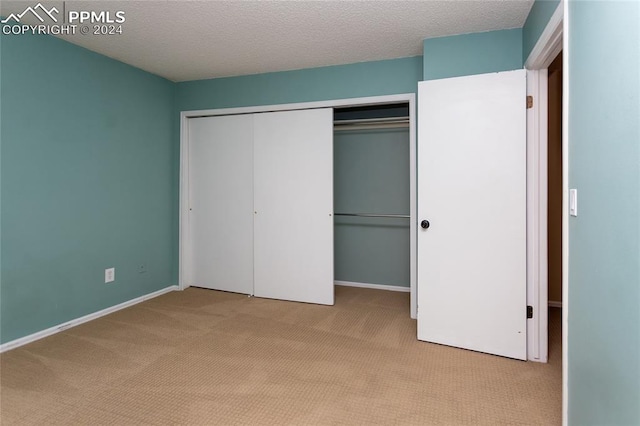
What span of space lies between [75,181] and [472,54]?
340cm

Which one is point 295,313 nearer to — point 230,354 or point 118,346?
point 230,354

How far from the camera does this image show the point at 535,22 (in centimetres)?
225

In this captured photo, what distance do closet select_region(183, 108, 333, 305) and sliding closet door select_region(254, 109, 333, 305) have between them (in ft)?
0.03

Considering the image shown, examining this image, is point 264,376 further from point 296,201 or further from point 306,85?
point 306,85

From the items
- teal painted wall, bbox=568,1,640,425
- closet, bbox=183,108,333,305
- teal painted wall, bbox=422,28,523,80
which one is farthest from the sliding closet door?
teal painted wall, bbox=568,1,640,425

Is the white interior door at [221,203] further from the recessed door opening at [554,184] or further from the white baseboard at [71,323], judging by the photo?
the recessed door opening at [554,184]

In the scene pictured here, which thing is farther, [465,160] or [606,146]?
[465,160]

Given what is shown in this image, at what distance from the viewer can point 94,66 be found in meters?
3.11

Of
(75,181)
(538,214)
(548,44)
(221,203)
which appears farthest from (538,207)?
(75,181)

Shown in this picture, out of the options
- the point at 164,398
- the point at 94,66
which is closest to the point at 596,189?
the point at 164,398

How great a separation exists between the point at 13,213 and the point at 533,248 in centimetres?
368

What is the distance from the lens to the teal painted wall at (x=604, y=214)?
1.07m

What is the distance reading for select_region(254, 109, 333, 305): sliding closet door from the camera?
358 cm

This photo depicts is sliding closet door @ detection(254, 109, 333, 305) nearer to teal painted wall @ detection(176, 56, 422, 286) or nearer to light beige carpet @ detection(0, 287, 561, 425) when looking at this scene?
teal painted wall @ detection(176, 56, 422, 286)
